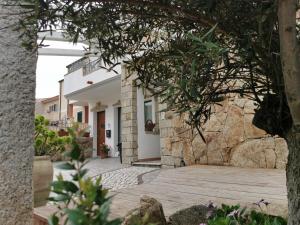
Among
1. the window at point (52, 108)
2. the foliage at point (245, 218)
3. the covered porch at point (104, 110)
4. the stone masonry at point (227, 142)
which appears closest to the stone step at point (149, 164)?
the stone masonry at point (227, 142)

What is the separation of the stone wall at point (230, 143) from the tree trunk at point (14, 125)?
11.5 feet

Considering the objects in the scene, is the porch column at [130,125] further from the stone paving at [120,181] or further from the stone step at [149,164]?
the stone paving at [120,181]

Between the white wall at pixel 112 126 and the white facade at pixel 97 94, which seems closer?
the white facade at pixel 97 94

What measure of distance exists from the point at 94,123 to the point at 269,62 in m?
16.7

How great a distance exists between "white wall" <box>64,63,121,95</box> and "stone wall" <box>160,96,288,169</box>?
193 inches

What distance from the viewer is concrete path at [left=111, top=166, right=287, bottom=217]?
3.12 meters

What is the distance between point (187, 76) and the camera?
48.3 inches

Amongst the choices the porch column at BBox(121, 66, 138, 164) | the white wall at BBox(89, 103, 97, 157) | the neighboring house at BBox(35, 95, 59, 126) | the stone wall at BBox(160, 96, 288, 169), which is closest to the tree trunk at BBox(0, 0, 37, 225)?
the stone wall at BBox(160, 96, 288, 169)

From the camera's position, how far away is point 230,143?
6781mm

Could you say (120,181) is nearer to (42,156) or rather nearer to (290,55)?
(42,156)

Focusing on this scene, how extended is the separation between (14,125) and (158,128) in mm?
8843

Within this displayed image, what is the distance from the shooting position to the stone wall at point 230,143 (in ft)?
19.8

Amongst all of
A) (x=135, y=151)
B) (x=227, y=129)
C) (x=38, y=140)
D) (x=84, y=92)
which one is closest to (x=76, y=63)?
(x=84, y=92)

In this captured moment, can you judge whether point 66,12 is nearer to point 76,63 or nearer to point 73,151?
point 73,151
